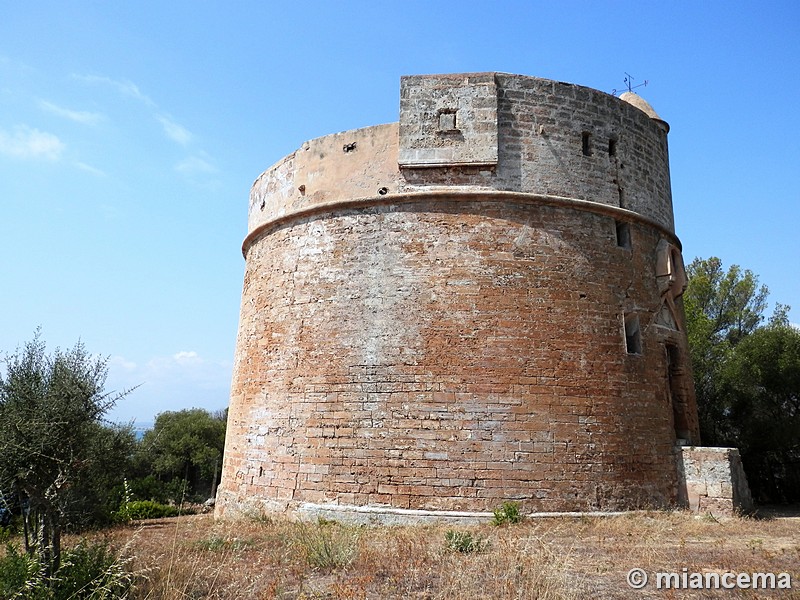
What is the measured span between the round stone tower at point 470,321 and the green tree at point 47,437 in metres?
3.59

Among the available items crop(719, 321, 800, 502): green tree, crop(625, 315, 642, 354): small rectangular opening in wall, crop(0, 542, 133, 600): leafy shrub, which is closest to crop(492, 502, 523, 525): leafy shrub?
crop(625, 315, 642, 354): small rectangular opening in wall

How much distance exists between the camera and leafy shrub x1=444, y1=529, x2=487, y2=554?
638 centimetres

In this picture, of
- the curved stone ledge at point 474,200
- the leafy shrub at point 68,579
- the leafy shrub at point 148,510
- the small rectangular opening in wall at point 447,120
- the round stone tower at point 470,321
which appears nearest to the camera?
the leafy shrub at point 68,579

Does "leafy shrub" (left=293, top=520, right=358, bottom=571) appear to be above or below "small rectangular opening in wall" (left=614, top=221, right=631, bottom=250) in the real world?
below

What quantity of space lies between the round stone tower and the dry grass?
763mm

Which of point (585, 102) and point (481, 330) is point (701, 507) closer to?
point (481, 330)

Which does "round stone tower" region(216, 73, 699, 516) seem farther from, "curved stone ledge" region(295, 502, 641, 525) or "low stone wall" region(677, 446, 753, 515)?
"low stone wall" region(677, 446, 753, 515)

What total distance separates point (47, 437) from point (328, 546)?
2875 millimetres

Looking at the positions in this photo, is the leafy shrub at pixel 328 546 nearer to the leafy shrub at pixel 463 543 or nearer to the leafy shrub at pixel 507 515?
the leafy shrub at pixel 463 543

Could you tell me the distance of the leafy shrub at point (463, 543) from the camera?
251 inches

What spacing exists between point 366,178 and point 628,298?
4636 millimetres

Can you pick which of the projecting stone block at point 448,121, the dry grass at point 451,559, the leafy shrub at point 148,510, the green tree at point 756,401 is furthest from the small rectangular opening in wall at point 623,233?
the leafy shrub at point 148,510

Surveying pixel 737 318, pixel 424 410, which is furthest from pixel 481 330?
pixel 737 318

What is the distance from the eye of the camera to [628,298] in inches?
383
